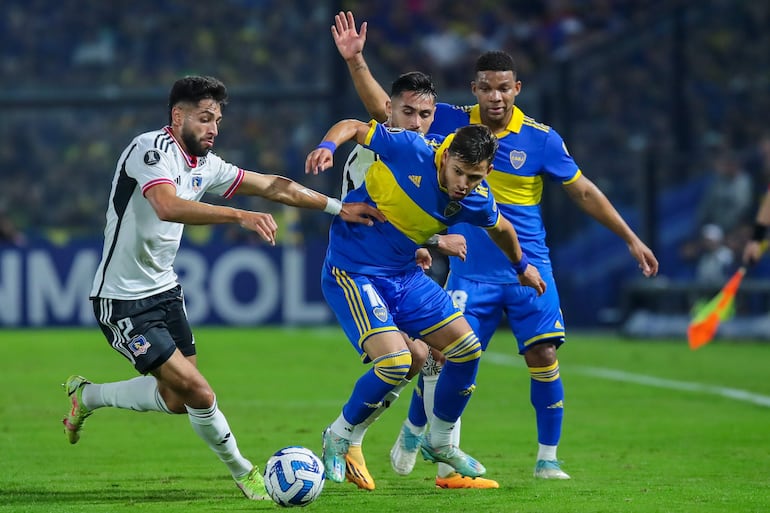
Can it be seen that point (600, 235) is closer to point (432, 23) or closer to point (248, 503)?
point (432, 23)

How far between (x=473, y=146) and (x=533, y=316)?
1.62m

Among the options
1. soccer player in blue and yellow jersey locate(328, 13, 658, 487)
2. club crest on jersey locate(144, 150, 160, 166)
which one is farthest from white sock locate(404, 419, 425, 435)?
club crest on jersey locate(144, 150, 160, 166)

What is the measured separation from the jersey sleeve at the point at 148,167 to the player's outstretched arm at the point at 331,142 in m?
0.75

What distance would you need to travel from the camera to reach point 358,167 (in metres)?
8.33

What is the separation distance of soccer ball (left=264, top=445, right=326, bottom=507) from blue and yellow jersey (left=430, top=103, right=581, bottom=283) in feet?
6.90

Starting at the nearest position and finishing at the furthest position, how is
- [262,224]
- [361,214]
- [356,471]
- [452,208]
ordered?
[262,224] < [452,208] < [361,214] < [356,471]

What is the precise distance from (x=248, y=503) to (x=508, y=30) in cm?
1948

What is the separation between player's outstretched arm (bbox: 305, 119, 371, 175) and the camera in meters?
6.95

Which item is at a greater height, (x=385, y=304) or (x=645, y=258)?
(x=645, y=258)

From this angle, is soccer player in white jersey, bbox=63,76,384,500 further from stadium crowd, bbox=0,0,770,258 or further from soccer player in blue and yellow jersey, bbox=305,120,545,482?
stadium crowd, bbox=0,0,770,258

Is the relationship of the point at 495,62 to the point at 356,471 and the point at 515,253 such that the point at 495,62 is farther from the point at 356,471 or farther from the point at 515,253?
the point at 356,471

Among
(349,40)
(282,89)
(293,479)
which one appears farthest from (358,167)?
(282,89)

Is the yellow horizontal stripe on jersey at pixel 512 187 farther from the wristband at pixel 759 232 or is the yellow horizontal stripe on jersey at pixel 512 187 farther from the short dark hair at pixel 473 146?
the wristband at pixel 759 232

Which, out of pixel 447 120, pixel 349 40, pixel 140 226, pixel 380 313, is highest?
pixel 349 40
